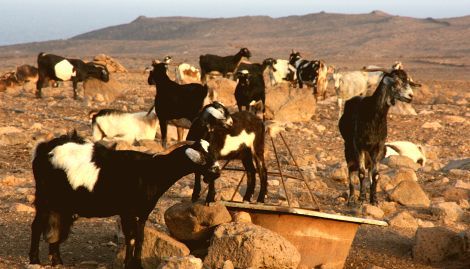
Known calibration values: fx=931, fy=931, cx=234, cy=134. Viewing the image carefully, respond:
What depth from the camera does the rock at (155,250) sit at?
27.8 feet

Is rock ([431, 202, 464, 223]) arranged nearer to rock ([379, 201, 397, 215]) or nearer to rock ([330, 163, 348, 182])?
rock ([379, 201, 397, 215])

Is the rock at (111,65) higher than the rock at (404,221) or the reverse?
the reverse

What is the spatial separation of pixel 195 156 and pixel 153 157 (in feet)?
1.39

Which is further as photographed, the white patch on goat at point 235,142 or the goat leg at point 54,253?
the white patch on goat at point 235,142

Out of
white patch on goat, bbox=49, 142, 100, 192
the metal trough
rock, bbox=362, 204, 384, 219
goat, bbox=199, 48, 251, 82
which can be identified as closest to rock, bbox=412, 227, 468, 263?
the metal trough

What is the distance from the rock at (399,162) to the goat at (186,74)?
15.9 m

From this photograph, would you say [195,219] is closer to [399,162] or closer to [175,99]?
[175,99]

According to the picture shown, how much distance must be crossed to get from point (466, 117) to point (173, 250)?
17382mm

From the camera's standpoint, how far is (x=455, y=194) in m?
13.7

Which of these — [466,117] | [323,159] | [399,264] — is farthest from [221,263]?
[466,117]

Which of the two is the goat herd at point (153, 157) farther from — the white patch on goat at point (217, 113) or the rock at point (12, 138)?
the rock at point (12, 138)

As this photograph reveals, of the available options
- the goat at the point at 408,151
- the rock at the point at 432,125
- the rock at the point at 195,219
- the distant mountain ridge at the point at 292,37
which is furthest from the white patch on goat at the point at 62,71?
the distant mountain ridge at the point at 292,37

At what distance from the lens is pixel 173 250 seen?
8477mm

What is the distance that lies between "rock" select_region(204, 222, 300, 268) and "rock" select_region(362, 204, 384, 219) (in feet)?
12.5
